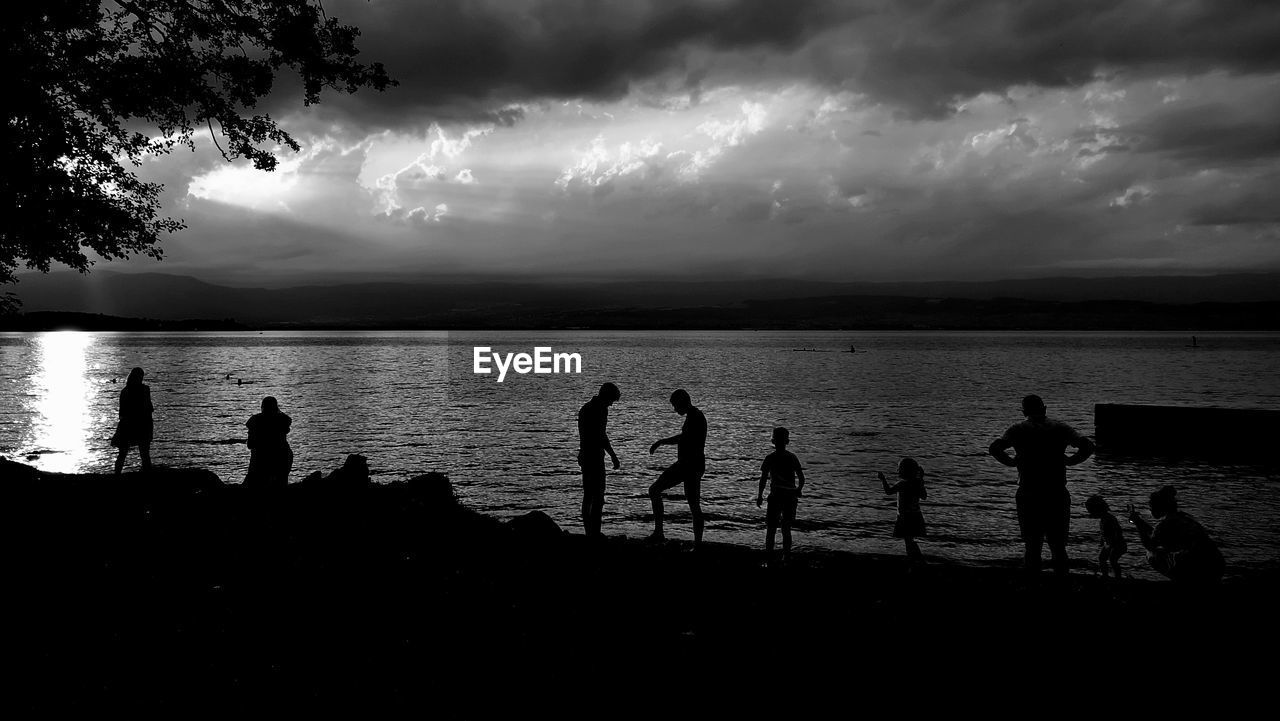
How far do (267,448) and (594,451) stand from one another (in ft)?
23.1

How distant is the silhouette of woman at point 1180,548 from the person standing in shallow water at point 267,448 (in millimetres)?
14536

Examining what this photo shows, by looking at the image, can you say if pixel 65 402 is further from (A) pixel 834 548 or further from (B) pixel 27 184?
(A) pixel 834 548

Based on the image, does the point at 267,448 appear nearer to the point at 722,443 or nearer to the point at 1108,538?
the point at 1108,538

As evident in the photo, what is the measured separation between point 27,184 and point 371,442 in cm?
2397

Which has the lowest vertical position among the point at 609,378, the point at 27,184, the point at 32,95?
the point at 609,378

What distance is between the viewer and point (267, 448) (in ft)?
49.0

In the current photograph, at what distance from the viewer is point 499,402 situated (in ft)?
194

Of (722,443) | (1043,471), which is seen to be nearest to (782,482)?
(1043,471)

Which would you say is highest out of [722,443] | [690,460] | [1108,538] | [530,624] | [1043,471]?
[1043,471]

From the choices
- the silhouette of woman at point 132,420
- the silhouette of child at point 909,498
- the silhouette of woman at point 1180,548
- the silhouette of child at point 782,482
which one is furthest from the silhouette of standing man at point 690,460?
the silhouette of woman at point 132,420

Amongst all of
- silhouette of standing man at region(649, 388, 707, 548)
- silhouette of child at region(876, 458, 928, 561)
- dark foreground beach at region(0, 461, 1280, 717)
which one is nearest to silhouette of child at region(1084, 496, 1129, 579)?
dark foreground beach at region(0, 461, 1280, 717)

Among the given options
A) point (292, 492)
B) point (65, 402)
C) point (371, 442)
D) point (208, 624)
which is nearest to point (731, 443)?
point (371, 442)

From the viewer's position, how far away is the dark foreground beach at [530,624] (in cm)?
670

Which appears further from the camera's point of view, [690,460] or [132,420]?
[132,420]
